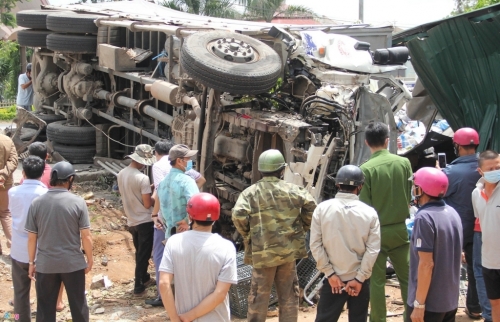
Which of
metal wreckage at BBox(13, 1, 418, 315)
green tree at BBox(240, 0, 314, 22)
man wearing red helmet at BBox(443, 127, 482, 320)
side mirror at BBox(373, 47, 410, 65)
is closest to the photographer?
man wearing red helmet at BBox(443, 127, 482, 320)

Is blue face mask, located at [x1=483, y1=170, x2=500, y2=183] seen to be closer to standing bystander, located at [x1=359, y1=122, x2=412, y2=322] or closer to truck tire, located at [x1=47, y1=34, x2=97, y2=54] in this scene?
standing bystander, located at [x1=359, y1=122, x2=412, y2=322]

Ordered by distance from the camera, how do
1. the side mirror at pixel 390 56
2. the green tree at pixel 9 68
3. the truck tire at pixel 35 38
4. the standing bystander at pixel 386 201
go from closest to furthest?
the standing bystander at pixel 386 201 < the side mirror at pixel 390 56 < the truck tire at pixel 35 38 < the green tree at pixel 9 68

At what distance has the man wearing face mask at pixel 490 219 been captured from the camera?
5.00 meters

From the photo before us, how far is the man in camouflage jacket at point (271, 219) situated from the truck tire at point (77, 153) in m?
7.96

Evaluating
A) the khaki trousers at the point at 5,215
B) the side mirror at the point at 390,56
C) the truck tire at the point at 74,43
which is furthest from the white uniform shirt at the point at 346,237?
the truck tire at the point at 74,43

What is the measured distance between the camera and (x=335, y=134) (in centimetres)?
716

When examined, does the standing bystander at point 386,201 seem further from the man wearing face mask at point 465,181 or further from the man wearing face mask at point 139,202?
the man wearing face mask at point 139,202

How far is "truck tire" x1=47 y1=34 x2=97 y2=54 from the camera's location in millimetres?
11953

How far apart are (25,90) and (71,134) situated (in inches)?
134

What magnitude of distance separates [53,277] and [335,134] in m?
3.22

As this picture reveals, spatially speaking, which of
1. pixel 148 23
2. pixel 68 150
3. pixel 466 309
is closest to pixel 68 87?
pixel 68 150

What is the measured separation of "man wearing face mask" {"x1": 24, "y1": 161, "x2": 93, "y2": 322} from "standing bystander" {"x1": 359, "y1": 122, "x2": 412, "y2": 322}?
2.16 m

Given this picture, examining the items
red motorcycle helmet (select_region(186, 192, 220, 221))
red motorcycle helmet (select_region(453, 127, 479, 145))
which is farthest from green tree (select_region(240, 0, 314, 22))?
red motorcycle helmet (select_region(186, 192, 220, 221))

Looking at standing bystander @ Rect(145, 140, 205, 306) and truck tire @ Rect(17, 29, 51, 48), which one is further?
truck tire @ Rect(17, 29, 51, 48)
